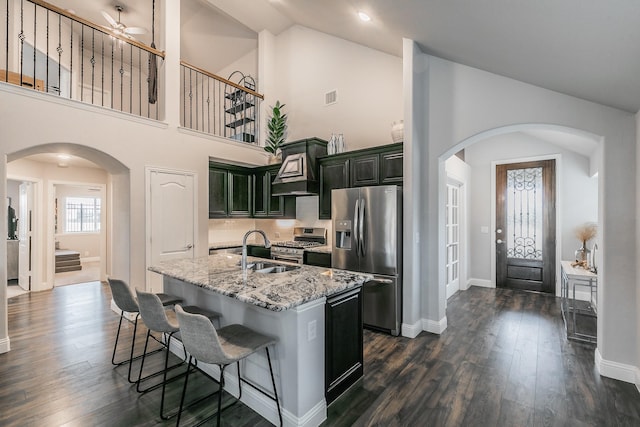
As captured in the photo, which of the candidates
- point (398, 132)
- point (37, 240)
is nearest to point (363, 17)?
point (398, 132)

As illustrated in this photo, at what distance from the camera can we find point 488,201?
18.9ft

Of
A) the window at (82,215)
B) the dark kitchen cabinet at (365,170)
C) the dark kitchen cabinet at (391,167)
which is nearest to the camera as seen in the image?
the dark kitchen cabinet at (391,167)

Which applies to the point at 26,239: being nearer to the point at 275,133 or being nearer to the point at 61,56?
the point at 61,56

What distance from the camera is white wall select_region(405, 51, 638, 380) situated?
2.54m

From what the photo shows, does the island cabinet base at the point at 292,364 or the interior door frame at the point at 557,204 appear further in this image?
the interior door frame at the point at 557,204

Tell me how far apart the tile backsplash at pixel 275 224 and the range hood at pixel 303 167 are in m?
0.69

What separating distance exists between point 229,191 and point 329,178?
6.70 ft

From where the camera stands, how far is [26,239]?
566 cm

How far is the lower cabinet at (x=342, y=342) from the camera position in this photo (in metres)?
2.12

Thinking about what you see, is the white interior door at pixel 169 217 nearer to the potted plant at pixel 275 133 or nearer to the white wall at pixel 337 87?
the potted plant at pixel 275 133

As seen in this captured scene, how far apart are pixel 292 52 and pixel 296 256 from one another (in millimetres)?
4174

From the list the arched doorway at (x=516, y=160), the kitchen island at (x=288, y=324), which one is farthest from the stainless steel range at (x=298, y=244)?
the kitchen island at (x=288, y=324)

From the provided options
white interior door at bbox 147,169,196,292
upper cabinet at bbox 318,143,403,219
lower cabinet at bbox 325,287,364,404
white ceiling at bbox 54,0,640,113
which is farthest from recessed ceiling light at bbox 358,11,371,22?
white interior door at bbox 147,169,196,292

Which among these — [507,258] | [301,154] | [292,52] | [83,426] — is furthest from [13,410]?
[507,258]
